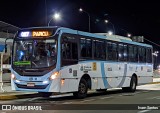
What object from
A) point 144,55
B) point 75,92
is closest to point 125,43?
point 144,55

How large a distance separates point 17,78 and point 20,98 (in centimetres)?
232

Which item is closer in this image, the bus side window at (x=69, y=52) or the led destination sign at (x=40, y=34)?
the led destination sign at (x=40, y=34)

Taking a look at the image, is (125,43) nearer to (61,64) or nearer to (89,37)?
(89,37)

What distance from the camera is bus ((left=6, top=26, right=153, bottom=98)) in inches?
694

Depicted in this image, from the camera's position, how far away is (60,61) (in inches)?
700

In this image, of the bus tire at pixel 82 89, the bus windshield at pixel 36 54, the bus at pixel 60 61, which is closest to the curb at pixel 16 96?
the bus at pixel 60 61

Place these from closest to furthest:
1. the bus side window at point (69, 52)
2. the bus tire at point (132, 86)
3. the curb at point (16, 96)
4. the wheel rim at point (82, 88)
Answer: the bus side window at point (69, 52)
the curb at point (16, 96)
the wheel rim at point (82, 88)
the bus tire at point (132, 86)

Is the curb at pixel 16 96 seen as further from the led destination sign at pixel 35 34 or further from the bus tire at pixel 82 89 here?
the led destination sign at pixel 35 34

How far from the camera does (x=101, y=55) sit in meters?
22.0

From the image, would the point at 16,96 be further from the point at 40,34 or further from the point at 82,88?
the point at 40,34

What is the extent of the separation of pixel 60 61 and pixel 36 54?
3.91ft

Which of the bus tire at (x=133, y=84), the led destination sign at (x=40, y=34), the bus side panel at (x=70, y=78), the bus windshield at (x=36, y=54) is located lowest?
the bus tire at (x=133, y=84)

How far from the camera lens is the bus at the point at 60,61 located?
1762cm

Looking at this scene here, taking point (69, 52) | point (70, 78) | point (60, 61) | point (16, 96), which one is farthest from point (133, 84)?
point (60, 61)
